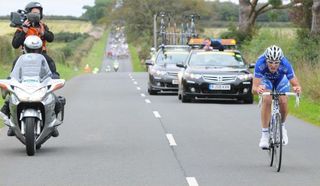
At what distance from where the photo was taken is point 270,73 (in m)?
11.7

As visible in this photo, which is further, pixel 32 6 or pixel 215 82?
pixel 215 82

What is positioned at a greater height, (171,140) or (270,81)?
(270,81)

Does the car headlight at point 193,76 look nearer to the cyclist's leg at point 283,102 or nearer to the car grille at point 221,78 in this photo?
the car grille at point 221,78

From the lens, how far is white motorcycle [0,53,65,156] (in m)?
12.2

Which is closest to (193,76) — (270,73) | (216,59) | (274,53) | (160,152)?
(216,59)

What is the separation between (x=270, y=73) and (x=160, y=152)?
7.96 feet

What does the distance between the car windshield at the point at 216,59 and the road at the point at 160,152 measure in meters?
4.17

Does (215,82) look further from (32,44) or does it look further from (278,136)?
(278,136)

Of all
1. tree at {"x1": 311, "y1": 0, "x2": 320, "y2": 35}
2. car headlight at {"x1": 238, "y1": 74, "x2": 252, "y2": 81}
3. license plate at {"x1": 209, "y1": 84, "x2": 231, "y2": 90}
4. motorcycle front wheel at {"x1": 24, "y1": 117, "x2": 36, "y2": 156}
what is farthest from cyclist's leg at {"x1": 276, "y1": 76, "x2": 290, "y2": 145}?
tree at {"x1": 311, "y1": 0, "x2": 320, "y2": 35}

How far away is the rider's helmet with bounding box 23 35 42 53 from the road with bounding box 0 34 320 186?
1556 mm

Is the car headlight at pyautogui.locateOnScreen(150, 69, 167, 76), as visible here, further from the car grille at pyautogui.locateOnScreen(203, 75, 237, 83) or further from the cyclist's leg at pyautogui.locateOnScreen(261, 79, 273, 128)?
the cyclist's leg at pyautogui.locateOnScreen(261, 79, 273, 128)

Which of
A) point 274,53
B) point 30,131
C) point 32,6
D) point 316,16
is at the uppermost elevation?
point 32,6

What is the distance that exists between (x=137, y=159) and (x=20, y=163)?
1671mm

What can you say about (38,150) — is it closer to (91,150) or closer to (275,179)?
(91,150)
